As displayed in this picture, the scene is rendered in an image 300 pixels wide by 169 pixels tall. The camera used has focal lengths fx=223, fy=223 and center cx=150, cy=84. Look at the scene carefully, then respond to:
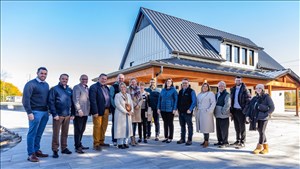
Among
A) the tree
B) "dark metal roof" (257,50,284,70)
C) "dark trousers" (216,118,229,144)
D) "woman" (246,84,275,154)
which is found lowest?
"dark trousers" (216,118,229,144)

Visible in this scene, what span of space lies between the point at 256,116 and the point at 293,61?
3928 centimetres

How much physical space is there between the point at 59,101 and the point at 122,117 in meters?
1.50

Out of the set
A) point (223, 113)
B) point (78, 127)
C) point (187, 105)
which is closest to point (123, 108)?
point (78, 127)

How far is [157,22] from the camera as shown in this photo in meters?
15.5

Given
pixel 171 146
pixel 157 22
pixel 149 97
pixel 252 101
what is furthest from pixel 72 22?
pixel 252 101

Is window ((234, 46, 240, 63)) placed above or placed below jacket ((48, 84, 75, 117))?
above

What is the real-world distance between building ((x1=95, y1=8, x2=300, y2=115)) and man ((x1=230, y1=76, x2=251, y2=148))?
5.19 metres

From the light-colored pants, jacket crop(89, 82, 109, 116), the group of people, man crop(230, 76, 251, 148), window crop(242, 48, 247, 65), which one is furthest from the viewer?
window crop(242, 48, 247, 65)

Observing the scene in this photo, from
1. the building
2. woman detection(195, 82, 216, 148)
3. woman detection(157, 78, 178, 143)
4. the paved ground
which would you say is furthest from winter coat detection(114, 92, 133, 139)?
the building

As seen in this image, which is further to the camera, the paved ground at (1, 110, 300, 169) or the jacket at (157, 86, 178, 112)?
the jacket at (157, 86, 178, 112)

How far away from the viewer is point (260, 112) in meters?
4.95

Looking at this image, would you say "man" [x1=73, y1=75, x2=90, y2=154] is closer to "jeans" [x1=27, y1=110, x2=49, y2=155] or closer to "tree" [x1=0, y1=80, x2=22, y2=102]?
"jeans" [x1=27, y1=110, x2=49, y2=155]

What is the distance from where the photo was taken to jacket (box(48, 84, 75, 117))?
446cm

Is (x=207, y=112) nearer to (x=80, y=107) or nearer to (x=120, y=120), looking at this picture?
(x=120, y=120)
